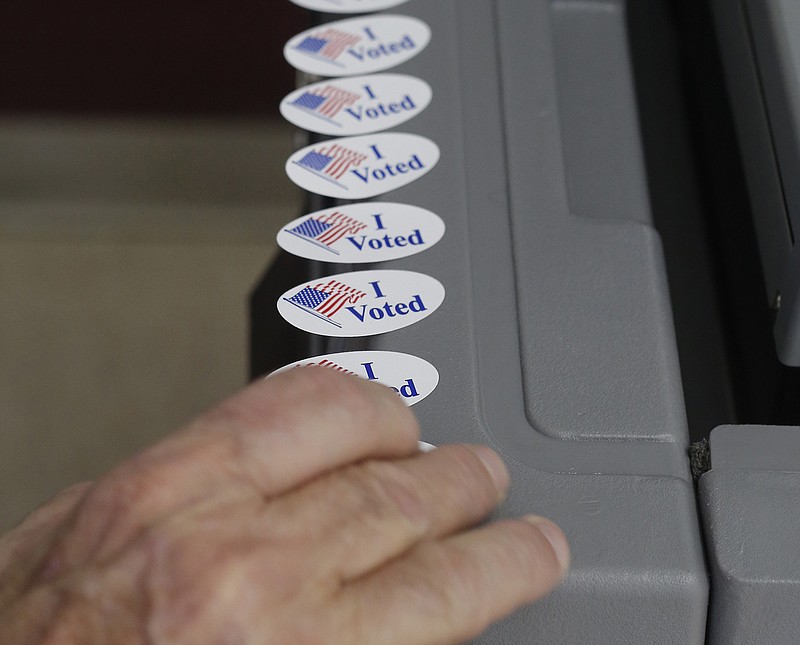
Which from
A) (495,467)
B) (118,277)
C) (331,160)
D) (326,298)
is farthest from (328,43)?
(118,277)

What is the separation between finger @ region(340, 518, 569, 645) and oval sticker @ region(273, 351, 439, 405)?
10 centimetres

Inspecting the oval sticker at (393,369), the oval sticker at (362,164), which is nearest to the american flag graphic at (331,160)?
the oval sticker at (362,164)

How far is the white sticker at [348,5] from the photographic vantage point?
768mm

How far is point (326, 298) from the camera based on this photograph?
1.93 ft

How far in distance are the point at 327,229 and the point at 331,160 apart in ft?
0.19

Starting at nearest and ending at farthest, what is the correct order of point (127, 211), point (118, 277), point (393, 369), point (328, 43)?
point (393, 369), point (328, 43), point (118, 277), point (127, 211)

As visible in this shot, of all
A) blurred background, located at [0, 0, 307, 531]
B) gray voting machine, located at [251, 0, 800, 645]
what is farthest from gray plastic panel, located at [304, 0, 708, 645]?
blurred background, located at [0, 0, 307, 531]

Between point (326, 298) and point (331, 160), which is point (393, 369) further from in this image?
point (331, 160)

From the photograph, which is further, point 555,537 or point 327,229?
point 327,229

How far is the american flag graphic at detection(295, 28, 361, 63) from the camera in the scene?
0.74 m

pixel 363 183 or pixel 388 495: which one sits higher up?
pixel 363 183

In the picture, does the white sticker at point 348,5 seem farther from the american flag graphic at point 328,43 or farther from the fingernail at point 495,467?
the fingernail at point 495,467

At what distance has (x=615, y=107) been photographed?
2.40 feet

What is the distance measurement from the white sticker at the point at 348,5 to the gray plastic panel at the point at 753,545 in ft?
1.35
